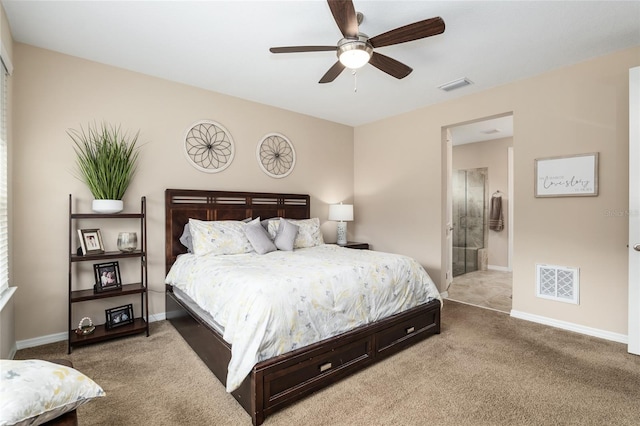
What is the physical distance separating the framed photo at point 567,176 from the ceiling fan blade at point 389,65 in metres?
1.95

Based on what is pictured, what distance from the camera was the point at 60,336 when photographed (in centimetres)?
294

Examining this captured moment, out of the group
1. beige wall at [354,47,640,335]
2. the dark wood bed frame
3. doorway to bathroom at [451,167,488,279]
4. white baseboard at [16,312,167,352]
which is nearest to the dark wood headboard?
the dark wood bed frame

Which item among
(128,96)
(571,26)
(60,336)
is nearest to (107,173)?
(128,96)

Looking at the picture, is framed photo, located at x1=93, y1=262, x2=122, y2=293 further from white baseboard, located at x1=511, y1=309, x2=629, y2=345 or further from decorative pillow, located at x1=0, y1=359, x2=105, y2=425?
white baseboard, located at x1=511, y1=309, x2=629, y2=345

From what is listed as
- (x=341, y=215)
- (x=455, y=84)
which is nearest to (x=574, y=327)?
(x=455, y=84)

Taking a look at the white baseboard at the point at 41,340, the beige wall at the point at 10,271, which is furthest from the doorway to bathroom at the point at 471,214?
the beige wall at the point at 10,271

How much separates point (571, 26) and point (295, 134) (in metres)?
3.23

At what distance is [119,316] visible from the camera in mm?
3090

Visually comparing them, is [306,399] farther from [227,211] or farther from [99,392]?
[227,211]

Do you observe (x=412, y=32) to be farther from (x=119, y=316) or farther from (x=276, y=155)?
(x=119, y=316)

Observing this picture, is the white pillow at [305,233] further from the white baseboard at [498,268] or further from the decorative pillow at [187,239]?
the white baseboard at [498,268]

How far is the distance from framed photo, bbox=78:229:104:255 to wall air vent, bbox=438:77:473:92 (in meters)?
3.98

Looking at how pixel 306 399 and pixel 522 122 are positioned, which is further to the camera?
pixel 522 122

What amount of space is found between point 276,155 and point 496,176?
15.1 ft
